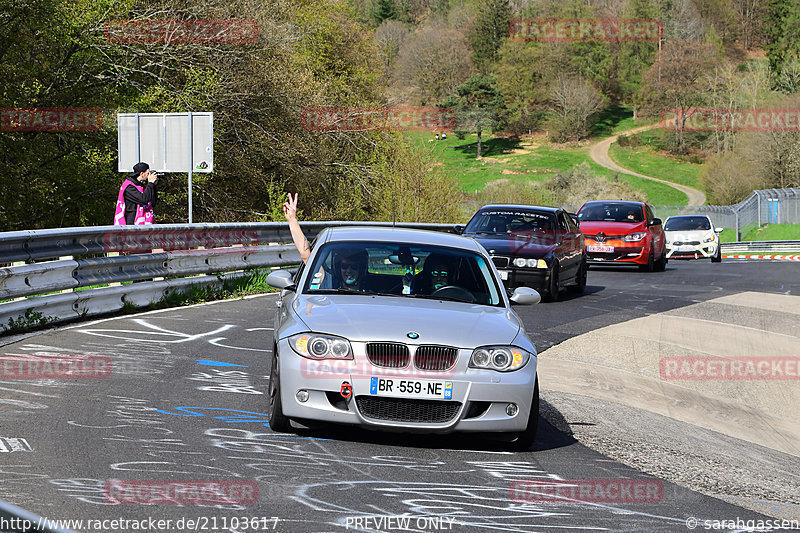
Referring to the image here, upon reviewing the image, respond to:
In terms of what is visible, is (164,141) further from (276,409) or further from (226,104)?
(276,409)

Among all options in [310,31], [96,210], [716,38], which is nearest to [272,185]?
[96,210]

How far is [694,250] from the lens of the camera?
35.2m

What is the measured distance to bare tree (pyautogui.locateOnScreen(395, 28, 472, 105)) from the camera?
14300 cm

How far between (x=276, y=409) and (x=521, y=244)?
1163cm

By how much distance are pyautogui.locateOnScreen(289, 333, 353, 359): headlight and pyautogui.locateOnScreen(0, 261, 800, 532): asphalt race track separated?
1.85 ft

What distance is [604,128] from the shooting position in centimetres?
14838

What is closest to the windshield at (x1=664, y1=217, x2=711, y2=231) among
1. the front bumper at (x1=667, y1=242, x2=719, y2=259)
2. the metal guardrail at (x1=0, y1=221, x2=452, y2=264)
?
the front bumper at (x1=667, y1=242, x2=719, y2=259)

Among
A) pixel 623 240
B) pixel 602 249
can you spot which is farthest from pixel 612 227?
pixel 602 249

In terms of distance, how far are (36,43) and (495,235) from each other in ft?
45.2

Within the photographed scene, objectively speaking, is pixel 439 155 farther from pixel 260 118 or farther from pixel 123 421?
pixel 123 421

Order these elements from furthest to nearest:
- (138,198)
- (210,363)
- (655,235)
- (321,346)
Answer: (655,235) → (138,198) → (210,363) → (321,346)

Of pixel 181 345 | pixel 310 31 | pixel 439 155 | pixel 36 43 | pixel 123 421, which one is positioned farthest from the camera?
pixel 310 31

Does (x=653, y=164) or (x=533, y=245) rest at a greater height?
(x=533, y=245)

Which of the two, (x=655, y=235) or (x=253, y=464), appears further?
(x=655, y=235)
